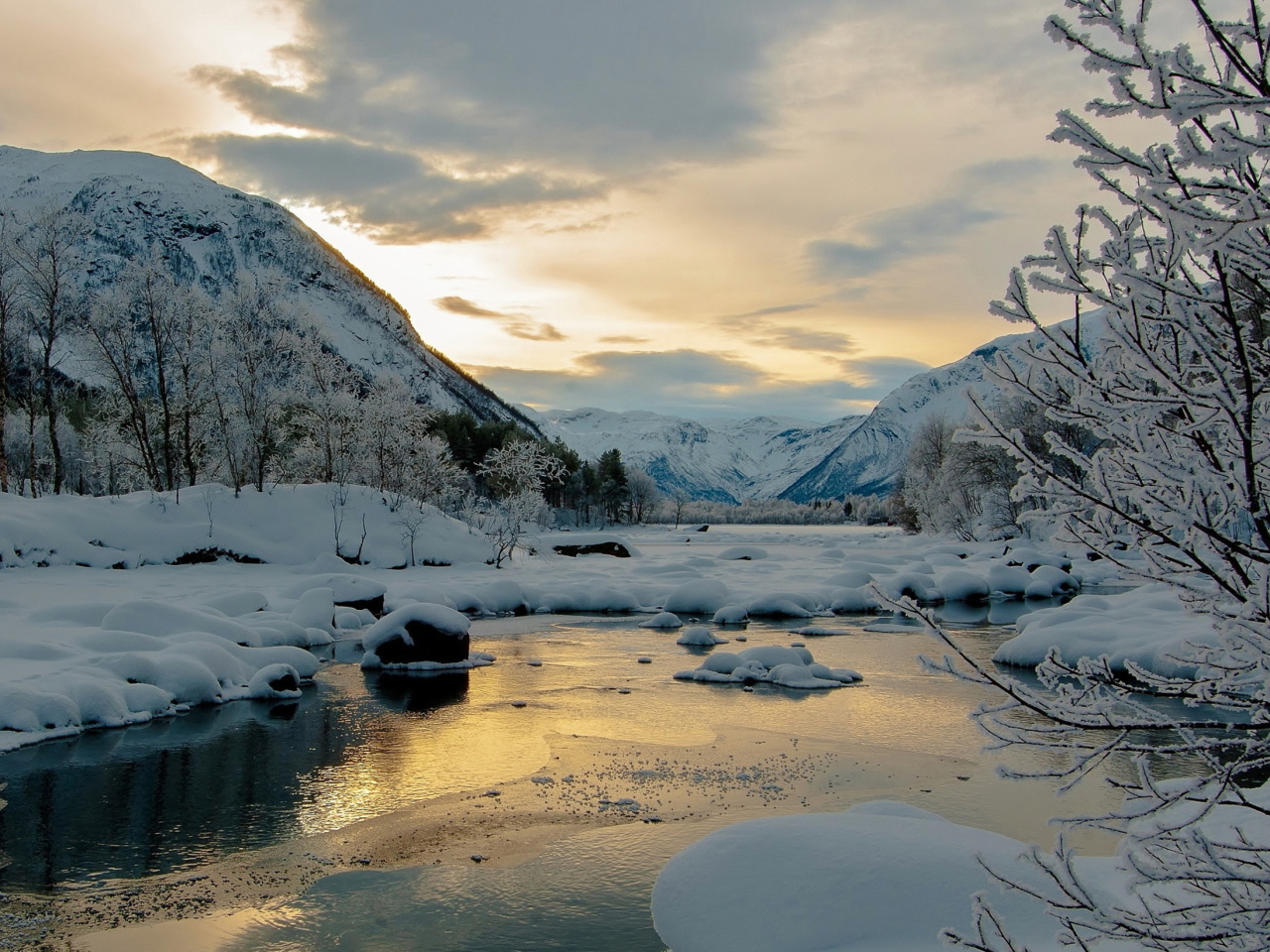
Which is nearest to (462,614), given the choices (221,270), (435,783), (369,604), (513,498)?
(369,604)

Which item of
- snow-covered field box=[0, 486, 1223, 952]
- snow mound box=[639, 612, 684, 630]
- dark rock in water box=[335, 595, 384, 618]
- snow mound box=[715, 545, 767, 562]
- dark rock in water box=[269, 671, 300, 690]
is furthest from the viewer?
snow mound box=[715, 545, 767, 562]

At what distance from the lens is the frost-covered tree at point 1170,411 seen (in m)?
2.49

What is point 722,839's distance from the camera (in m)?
7.85

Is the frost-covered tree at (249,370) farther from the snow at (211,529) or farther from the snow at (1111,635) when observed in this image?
the snow at (1111,635)

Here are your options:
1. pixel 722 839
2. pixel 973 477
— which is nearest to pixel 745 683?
pixel 722 839

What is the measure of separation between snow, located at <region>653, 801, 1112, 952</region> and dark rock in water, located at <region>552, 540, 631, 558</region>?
4803cm

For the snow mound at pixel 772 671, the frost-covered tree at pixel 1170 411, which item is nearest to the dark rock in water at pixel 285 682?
the snow mound at pixel 772 671

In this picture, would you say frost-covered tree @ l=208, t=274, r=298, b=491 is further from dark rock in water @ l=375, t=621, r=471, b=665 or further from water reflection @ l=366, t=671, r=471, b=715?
water reflection @ l=366, t=671, r=471, b=715

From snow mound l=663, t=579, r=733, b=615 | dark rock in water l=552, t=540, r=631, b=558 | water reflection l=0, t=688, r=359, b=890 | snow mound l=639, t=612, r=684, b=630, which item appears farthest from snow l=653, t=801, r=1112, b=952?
dark rock in water l=552, t=540, r=631, b=558

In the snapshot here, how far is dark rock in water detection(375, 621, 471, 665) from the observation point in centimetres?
2120

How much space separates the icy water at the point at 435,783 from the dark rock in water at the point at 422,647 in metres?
1.13

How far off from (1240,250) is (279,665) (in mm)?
18566

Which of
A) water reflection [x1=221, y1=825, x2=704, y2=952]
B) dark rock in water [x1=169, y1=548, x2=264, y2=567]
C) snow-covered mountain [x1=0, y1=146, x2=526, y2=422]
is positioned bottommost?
water reflection [x1=221, y1=825, x2=704, y2=952]

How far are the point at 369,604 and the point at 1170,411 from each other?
29.2 metres
